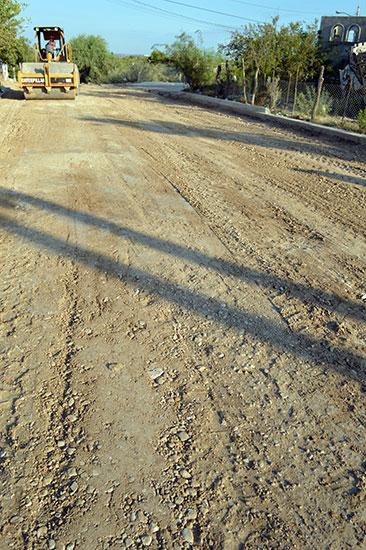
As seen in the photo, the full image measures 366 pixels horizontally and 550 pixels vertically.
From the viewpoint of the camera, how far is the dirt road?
223cm

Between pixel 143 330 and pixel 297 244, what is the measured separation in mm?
2569

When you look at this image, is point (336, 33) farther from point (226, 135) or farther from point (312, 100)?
point (226, 135)

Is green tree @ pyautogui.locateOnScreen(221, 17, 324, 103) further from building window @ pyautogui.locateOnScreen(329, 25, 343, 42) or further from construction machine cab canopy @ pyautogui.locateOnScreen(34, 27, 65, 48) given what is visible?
building window @ pyautogui.locateOnScreen(329, 25, 343, 42)

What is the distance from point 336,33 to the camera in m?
34.4

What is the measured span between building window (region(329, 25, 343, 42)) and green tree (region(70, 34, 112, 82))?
72.3ft

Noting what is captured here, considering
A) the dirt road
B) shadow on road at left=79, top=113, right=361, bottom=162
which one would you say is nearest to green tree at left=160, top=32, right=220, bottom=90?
shadow on road at left=79, top=113, right=361, bottom=162

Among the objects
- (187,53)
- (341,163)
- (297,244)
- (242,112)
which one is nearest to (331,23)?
(187,53)

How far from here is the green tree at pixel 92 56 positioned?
1789 inches

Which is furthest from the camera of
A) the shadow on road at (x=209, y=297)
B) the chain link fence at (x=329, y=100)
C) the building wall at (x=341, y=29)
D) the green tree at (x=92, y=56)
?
→ the green tree at (x=92, y=56)

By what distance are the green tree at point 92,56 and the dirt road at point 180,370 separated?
143ft

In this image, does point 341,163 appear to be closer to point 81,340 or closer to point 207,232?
point 207,232

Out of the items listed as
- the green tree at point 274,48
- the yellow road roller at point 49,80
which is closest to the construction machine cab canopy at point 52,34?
the yellow road roller at point 49,80

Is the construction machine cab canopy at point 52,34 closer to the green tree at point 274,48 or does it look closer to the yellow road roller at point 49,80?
the yellow road roller at point 49,80

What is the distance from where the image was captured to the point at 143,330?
11.8 ft
